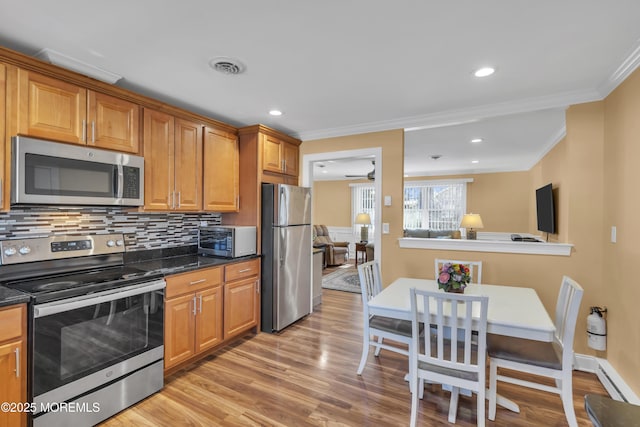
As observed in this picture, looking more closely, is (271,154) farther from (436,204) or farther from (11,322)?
(436,204)

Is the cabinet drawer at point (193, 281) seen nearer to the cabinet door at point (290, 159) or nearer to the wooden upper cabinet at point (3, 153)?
the wooden upper cabinet at point (3, 153)

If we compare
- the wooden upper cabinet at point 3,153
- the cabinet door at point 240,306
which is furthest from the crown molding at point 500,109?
the wooden upper cabinet at point 3,153

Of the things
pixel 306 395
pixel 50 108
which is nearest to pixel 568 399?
pixel 306 395

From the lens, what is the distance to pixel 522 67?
7.37ft

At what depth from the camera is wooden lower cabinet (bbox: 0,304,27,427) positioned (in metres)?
1.57

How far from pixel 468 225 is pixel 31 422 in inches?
233

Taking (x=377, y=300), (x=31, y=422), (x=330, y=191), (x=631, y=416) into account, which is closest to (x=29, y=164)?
(x=31, y=422)

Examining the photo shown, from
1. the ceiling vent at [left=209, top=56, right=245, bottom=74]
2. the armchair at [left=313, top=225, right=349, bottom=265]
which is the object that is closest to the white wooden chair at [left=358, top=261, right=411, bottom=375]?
the ceiling vent at [left=209, top=56, right=245, bottom=74]

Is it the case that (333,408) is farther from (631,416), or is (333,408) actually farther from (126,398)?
(631,416)

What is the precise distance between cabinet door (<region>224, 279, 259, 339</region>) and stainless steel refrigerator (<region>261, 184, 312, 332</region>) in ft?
0.47

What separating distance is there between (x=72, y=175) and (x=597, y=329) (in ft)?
14.0

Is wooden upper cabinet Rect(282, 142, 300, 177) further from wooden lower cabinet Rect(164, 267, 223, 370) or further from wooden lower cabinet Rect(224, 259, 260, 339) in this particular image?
wooden lower cabinet Rect(164, 267, 223, 370)

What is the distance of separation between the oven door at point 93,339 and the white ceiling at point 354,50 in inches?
63.1

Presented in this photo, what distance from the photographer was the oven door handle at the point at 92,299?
66.3 inches
